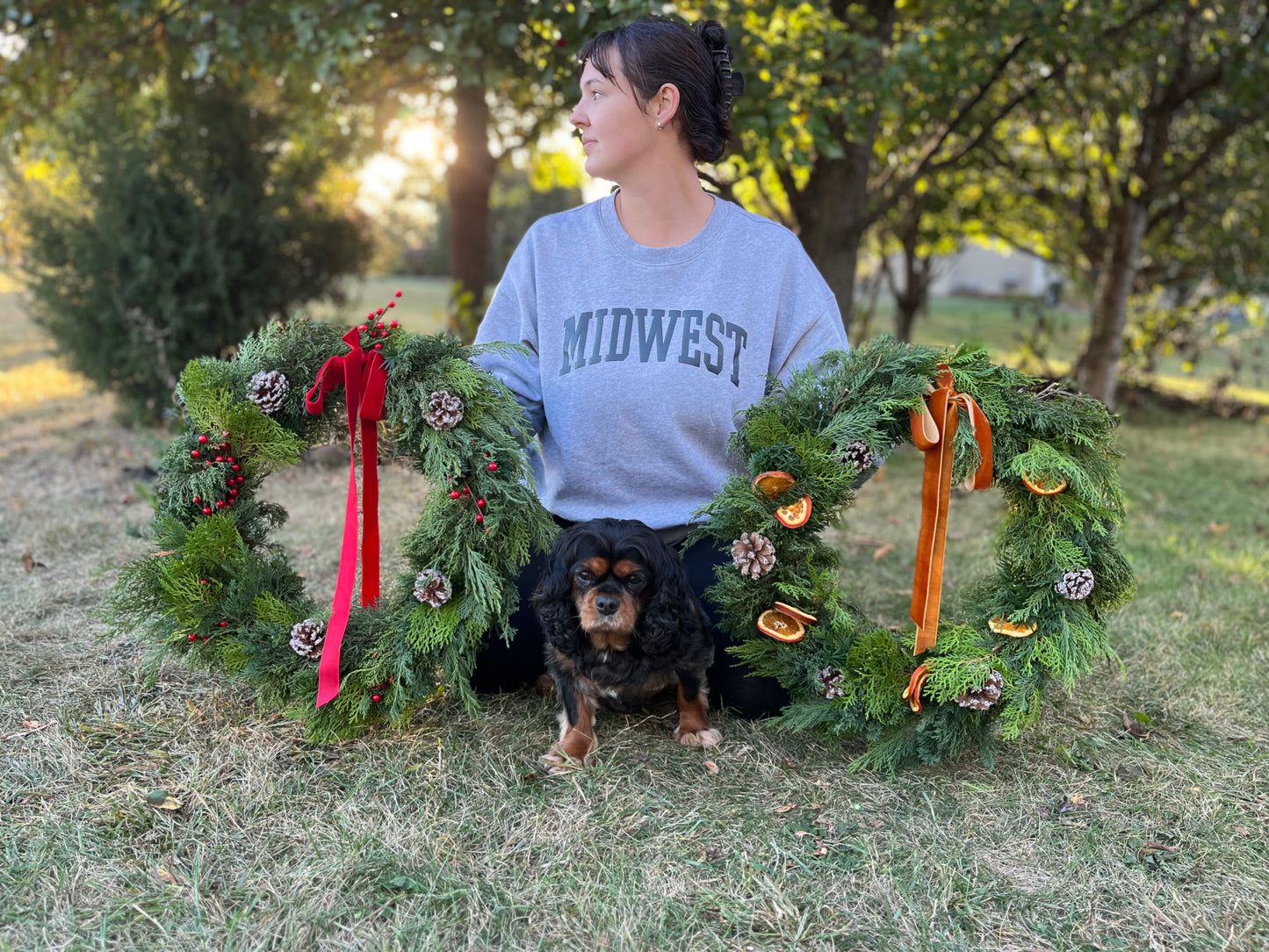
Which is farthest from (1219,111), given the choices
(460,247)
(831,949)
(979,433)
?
(831,949)

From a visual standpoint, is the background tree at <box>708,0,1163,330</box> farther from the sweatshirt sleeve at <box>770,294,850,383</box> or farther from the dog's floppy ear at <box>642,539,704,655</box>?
the dog's floppy ear at <box>642,539,704,655</box>

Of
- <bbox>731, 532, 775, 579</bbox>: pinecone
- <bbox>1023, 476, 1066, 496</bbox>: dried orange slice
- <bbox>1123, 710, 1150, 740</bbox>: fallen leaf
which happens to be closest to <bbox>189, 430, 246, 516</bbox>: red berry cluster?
<bbox>731, 532, 775, 579</bbox>: pinecone

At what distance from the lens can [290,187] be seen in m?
7.75

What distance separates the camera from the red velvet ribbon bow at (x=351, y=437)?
270 cm

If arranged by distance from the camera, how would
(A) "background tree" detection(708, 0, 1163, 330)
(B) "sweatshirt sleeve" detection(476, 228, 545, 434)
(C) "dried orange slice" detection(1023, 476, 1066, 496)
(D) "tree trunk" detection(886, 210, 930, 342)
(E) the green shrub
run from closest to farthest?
(C) "dried orange slice" detection(1023, 476, 1066, 496), (B) "sweatshirt sleeve" detection(476, 228, 545, 434), (A) "background tree" detection(708, 0, 1163, 330), (E) the green shrub, (D) "tree trunk" detection(886, 210, 930, 342)

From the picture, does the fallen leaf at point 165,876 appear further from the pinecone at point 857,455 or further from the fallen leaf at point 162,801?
the pinecone at point 857,455

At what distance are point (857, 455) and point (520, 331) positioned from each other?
121 centimetres

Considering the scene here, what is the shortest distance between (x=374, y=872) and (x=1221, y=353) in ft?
60.5

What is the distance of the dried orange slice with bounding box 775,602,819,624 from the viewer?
2.78m

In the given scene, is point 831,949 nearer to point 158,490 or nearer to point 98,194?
point 158,490

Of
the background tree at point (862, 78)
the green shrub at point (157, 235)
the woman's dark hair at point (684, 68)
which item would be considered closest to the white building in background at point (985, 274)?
the background tree at point (862, 78)

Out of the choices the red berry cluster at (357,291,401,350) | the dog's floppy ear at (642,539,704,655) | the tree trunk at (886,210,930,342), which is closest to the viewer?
the dog's floppy ear at (642,539,704,655)

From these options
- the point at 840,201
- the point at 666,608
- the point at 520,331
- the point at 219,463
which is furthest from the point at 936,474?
the point at 840,201

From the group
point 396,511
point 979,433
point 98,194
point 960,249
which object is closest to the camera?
point 979,433
